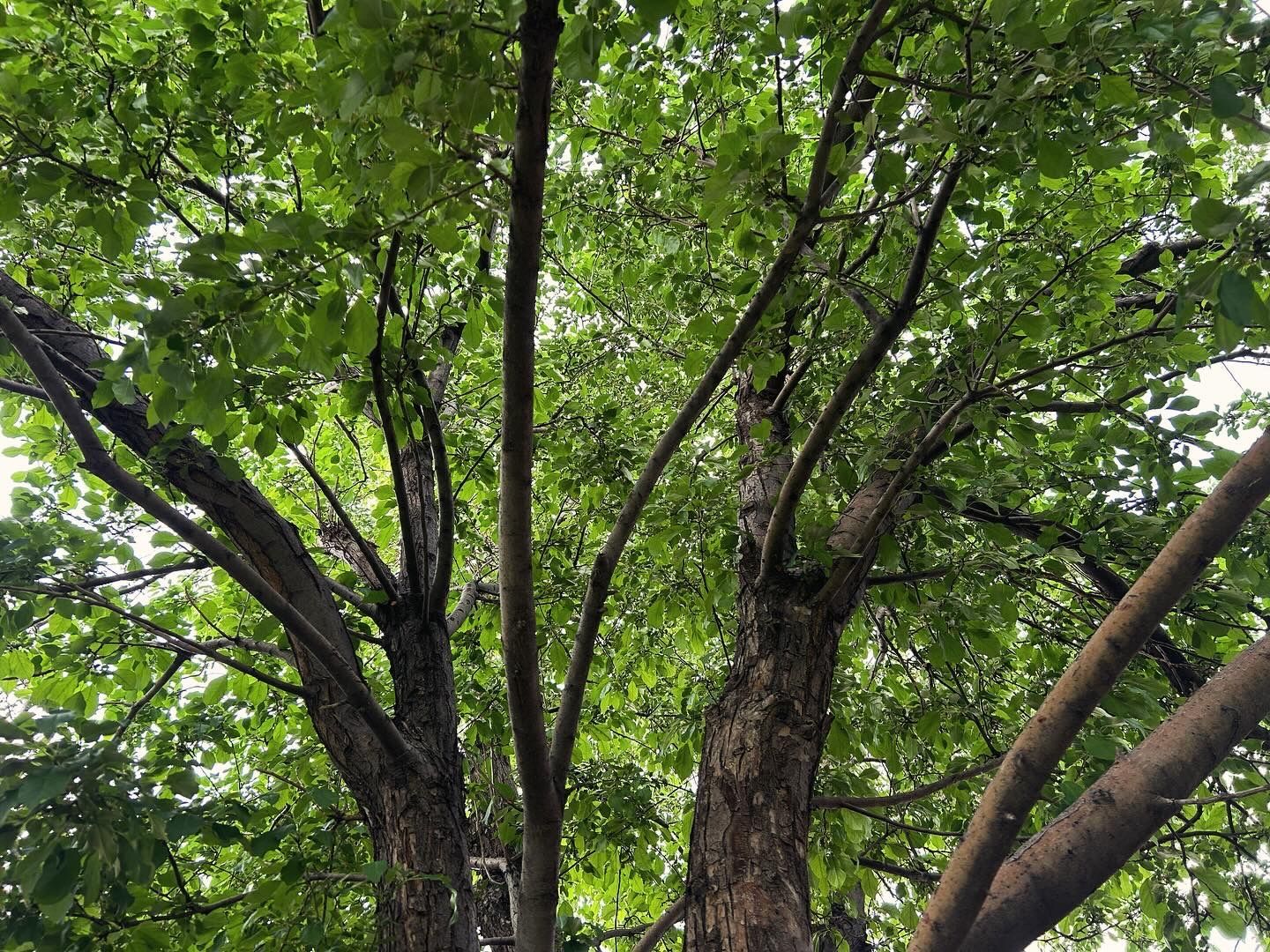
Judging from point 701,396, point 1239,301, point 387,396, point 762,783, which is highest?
point 387,396

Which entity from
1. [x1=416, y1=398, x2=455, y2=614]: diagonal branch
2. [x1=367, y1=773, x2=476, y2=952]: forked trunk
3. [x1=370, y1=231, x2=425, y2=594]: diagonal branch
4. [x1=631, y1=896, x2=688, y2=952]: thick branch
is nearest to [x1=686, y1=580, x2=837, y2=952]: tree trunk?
[x1=631, y1=896, x2=688, y2=952]: thick branch

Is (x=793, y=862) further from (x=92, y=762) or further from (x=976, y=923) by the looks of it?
(x=92, y=762)

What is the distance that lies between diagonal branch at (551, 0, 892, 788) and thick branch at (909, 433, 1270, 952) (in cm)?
107

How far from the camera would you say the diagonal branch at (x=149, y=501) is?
202 cm

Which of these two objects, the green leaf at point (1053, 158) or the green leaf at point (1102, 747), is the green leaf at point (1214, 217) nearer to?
the green leaf at point (1053, 158)

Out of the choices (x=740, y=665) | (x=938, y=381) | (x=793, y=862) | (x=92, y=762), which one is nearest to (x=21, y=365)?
(x=92, y=762)

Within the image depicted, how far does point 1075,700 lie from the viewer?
187cm

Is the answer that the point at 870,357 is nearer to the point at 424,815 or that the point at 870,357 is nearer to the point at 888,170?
the point at 888,170

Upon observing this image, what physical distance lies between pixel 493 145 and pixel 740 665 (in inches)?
80.0

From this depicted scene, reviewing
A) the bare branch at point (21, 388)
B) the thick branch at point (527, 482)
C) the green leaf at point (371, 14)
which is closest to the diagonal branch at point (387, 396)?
the thick branch at point (527, 482)

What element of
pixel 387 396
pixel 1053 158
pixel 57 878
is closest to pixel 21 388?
pixel 387 396

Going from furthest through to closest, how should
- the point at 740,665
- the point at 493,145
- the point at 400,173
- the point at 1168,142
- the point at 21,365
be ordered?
1. the point at 740,665
2. the point at 21,365
3. the point at 1168,142
4. the point at 493,145
5. the point at 400,173

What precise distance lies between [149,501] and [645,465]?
1.62 meters

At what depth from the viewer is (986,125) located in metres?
1.84
